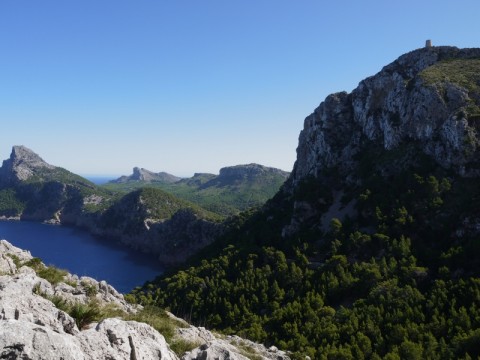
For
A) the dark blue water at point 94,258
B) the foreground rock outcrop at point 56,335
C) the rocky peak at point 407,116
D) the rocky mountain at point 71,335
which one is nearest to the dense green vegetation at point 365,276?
the rocky peak at point 407,116

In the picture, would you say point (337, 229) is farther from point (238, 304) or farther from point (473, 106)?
point (473, 106)

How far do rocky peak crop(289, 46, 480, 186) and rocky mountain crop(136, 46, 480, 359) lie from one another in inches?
11.3

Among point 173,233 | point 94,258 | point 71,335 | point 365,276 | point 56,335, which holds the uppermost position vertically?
point 56,335

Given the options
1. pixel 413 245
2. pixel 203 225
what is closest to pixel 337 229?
pixel 413 245

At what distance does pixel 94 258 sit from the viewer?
157000 millimetres

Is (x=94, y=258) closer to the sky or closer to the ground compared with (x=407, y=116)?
closer to the ground

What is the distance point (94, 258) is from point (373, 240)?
126257 mm

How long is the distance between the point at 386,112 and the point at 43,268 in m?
81.0

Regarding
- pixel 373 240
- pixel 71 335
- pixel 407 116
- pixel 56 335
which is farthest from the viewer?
pixel 407 116

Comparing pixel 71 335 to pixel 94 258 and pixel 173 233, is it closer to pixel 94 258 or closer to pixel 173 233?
pixel 94 258

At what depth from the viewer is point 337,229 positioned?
74000mm

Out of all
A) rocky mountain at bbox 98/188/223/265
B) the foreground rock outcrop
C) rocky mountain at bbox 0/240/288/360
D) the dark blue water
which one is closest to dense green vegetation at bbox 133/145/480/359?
rocky mountain at bbox 0/240/288/360

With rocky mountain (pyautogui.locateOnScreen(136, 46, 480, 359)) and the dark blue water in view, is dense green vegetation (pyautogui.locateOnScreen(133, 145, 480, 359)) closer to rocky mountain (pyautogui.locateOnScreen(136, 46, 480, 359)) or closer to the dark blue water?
rocky mountain (pyautogui.locateOnScreen(136, 46, 480, 359))

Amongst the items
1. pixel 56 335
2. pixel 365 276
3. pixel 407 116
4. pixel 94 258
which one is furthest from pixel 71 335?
pixel 94 258
